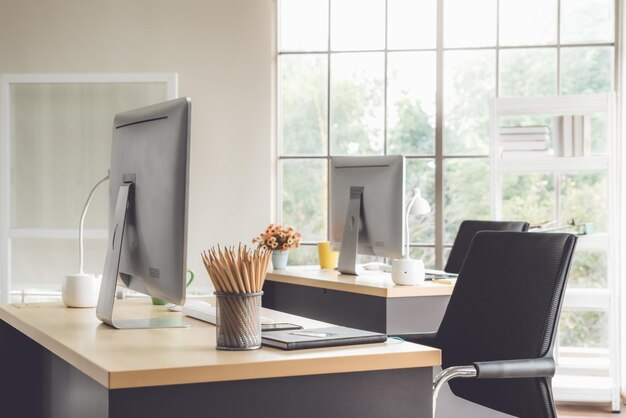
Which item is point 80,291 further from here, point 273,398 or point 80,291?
point 273,398

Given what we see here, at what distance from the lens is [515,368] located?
2268 mm

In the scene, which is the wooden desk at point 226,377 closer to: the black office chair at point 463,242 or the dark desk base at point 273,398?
the dark desk base at point 273,398

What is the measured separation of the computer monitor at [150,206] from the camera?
6.66 ft

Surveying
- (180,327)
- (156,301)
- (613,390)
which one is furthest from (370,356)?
(613,390)

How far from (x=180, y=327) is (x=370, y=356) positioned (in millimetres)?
642

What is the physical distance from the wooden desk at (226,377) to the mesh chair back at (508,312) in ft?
2.13

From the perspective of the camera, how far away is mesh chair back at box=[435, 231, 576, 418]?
2426mm

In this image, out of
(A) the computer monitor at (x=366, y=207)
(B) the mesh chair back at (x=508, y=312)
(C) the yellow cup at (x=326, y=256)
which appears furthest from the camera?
(C) the yellow cup at (x=326, y=256)

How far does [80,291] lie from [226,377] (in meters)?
1.19

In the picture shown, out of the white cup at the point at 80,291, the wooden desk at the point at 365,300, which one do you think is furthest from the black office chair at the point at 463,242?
the white cup at the point at 80,291

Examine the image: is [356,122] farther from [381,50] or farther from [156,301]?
[156,301]

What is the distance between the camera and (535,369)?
7.52ft

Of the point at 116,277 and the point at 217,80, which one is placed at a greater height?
the point at 217,80

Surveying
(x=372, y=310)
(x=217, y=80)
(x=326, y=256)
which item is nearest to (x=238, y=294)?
(x=372, y=310)
